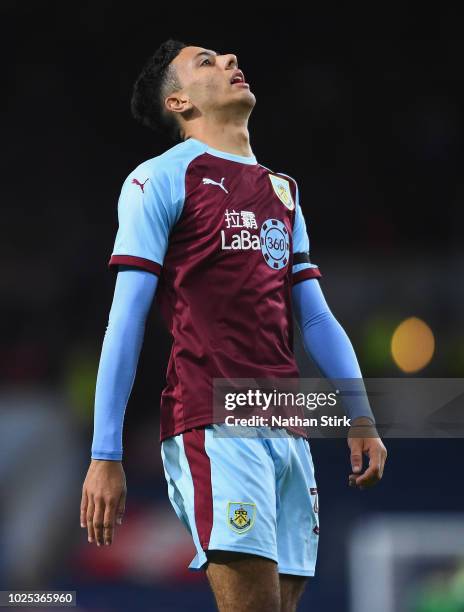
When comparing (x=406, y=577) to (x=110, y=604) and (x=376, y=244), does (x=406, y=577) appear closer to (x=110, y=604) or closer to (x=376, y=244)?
(x=110, y=604)

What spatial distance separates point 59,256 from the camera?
879 cm

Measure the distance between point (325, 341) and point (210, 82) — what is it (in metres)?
0.76

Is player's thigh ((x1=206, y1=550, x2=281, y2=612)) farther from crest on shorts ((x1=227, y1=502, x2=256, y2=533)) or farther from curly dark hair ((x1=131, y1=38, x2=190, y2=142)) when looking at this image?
Result: curly dark hair ((x1=131, y1=38, x2=190, y2=142))

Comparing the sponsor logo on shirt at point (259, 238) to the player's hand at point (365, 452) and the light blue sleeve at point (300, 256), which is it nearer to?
the light blue sleeve at point (300, 256)

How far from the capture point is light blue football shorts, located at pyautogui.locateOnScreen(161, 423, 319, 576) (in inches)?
82.0

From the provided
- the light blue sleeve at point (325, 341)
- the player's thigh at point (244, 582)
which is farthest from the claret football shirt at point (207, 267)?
the player's thigh at point (244, 582)

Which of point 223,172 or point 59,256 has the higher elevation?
point 59,256

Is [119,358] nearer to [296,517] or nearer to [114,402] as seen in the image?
[114,402]

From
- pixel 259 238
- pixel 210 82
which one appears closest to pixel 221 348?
pixel 259 238

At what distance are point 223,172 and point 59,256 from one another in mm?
6538

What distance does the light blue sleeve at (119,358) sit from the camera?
7.07 feet

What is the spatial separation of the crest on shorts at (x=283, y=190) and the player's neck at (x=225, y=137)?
10 centimetres

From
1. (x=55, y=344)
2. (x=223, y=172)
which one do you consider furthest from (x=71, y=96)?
(x=223, y=172)

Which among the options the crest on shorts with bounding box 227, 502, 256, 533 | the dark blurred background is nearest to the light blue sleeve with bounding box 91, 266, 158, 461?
the crest on shorts with bounding box 227, 502, 256, 533
